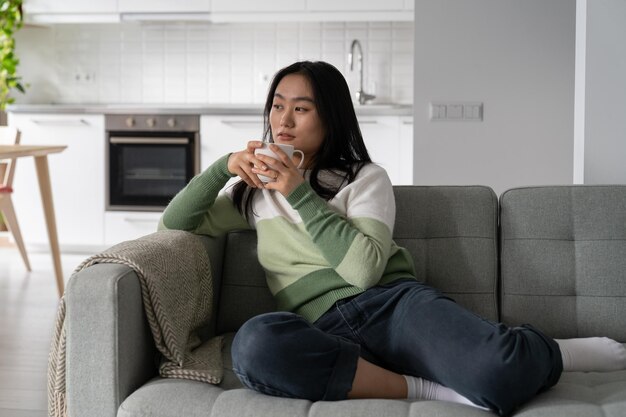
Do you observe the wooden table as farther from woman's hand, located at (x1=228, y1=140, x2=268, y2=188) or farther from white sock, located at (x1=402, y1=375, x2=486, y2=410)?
white sock, located at (x1=402, y1=375, x2=486, y2=410)

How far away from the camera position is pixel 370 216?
2.11m

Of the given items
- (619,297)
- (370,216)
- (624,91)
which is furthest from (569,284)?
(624,91)

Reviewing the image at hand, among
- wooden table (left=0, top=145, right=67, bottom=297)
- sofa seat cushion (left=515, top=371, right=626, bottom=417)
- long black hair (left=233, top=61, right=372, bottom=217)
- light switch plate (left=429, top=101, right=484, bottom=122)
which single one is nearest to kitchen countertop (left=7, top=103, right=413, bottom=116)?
wooden table (left=0, top=145, right=67, bottom=297)

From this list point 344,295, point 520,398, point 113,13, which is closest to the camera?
point 520,398

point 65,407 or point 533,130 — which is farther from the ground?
point 533,130

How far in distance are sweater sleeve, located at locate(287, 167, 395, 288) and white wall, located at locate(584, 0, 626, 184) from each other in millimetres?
904

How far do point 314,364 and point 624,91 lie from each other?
1512mm

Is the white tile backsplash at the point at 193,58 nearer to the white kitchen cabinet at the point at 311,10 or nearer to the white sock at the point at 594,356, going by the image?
the white kitchen cabinet at the point at 311,10

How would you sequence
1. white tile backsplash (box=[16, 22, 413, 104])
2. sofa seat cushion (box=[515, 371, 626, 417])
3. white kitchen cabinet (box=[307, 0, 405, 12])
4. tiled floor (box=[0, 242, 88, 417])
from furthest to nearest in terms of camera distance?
white tile backsplash (box=[16, 22, 413, 104]) → white kitchen cabinet (box=[307, 0, 405, 12]) → tiled floor (box=[0, 242, 88, 417]) → sofa seat cushion (box=[515, 371, 626, 417])

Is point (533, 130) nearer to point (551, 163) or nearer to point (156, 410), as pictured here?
point (551, 163)

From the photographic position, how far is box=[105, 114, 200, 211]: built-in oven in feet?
18.4

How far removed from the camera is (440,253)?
91.8 inches

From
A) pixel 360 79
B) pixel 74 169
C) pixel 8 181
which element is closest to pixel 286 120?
pixel 8 181

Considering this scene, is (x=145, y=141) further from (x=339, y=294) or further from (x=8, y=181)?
(x=339, y=294)
